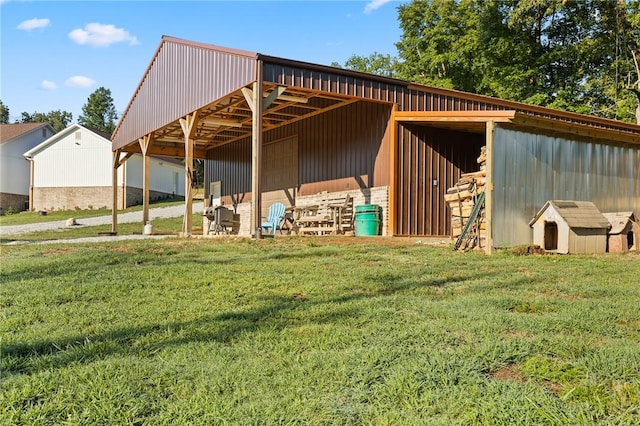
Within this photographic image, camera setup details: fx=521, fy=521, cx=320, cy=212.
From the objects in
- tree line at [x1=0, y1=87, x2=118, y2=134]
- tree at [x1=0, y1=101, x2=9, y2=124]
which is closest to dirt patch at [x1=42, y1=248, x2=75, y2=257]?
tree line at [x1=0, y1=87, x2=118, y2=134]

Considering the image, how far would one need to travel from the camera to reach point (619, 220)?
8.98 m

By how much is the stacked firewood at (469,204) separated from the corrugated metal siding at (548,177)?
291 mm

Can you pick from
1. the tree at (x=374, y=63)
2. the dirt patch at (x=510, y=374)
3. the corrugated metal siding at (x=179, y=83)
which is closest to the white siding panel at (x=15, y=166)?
the corrugated metal siding at (x=179, y=83)

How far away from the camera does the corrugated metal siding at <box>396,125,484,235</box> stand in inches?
460

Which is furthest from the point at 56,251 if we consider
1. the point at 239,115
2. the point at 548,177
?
the point at 548,177

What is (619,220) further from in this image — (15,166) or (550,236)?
(15,166)

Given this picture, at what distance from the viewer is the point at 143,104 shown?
55.3 feet

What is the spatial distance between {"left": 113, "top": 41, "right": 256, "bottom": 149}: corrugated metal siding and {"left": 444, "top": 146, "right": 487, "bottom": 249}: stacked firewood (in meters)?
4.45

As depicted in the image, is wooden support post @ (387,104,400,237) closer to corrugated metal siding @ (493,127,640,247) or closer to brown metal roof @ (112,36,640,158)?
brown metal roof @ (112,36,640,158)

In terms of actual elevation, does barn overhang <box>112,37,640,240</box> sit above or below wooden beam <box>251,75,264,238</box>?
above

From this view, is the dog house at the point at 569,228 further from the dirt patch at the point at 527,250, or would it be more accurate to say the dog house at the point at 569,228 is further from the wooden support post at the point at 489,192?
the wooden support post at the point at 489,192

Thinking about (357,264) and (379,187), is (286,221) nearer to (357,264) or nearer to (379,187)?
(379,187)

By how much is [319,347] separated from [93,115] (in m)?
66.9

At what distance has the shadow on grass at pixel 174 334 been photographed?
115 inches
